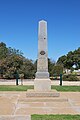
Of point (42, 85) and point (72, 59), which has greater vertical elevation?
point (72, 59)

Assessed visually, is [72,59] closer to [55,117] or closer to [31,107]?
[31,107]

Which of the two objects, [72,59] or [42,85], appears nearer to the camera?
[42,85]

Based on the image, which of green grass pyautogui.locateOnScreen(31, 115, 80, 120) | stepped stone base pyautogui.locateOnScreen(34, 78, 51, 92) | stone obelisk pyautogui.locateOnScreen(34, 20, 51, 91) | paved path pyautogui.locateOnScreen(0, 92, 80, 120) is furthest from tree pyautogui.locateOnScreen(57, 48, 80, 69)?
green grass pyautogui.locateOnScreen(31, 115, 80, 120)

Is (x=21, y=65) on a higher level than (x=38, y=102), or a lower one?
higher

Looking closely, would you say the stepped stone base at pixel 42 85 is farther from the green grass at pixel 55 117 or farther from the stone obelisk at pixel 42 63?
the green grass at pixel 55 117

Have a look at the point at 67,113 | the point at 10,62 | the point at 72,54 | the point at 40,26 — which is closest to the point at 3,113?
the point at 67,113

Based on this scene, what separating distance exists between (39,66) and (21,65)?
24196mm

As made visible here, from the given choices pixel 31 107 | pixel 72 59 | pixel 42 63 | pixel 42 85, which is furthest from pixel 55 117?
pixel 72 59

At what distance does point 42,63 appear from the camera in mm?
12820

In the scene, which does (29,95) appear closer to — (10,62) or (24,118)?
(24,118)

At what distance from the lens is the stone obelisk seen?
12.5 meters

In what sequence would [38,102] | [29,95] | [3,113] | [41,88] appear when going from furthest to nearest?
[41,88], [29,95], [38,102], [3,113]

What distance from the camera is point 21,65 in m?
36.8

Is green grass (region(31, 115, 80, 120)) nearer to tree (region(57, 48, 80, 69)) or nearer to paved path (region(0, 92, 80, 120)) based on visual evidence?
paved path (region(0, 92, 80, 120))
